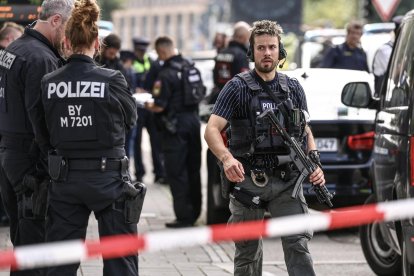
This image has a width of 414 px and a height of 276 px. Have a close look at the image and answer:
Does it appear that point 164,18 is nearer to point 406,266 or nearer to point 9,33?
point 9,33

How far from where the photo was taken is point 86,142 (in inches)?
262

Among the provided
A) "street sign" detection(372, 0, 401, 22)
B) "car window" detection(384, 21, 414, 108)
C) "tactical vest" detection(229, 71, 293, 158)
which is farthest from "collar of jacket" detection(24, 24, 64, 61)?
"street sign" detection(372, 0, 401, 22)

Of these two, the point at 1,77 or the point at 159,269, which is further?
the point at 159,269

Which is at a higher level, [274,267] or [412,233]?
[412,233]

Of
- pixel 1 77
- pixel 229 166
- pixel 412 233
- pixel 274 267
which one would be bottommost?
pixel 274 267

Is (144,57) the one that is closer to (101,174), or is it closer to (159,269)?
(159,269)

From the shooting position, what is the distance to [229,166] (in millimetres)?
7176

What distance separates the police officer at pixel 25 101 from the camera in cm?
734

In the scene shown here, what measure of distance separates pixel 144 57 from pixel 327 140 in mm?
7475

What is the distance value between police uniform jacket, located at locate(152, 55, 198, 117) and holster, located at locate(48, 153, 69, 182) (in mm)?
6133

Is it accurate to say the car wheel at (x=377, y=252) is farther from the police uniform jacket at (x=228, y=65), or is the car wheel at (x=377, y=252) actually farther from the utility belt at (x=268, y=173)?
the police uniform jacket at (x=228, y=65)

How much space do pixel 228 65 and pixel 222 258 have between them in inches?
179

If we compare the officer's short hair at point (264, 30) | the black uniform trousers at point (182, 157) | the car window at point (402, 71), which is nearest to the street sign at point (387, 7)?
the black uniform trousers at point (182, 157)

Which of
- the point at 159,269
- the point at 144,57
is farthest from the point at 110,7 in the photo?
the point at 159,269
